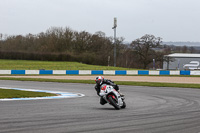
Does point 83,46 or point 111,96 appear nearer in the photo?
point 111,96

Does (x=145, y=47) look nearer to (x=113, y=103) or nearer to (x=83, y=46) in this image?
(x=83, y=46)

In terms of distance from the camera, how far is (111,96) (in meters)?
11.9

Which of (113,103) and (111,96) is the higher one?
(111,96)

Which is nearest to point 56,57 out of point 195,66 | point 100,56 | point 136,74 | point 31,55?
point 31,55

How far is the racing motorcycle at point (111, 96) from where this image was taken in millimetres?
11914

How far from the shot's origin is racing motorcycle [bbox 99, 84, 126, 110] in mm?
11914

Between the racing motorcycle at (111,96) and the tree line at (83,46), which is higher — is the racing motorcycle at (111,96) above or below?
below

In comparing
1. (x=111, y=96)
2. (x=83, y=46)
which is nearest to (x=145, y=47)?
(x=83, y=46)

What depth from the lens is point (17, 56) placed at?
63.4m

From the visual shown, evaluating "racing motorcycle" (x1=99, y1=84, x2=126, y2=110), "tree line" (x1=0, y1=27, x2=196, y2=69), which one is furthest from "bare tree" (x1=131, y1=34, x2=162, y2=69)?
"racing motorcycle" (x1=99, y1=84, x2=126, y2=110)

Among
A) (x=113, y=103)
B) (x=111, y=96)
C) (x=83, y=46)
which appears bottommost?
(x=113, y=103)

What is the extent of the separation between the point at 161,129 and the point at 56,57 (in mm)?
60444

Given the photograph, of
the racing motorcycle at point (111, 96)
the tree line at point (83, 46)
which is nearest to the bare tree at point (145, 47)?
the tree line at point (83, 46)

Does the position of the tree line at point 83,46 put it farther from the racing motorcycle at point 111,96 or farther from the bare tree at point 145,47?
the racing motorcycle at point 111,96
